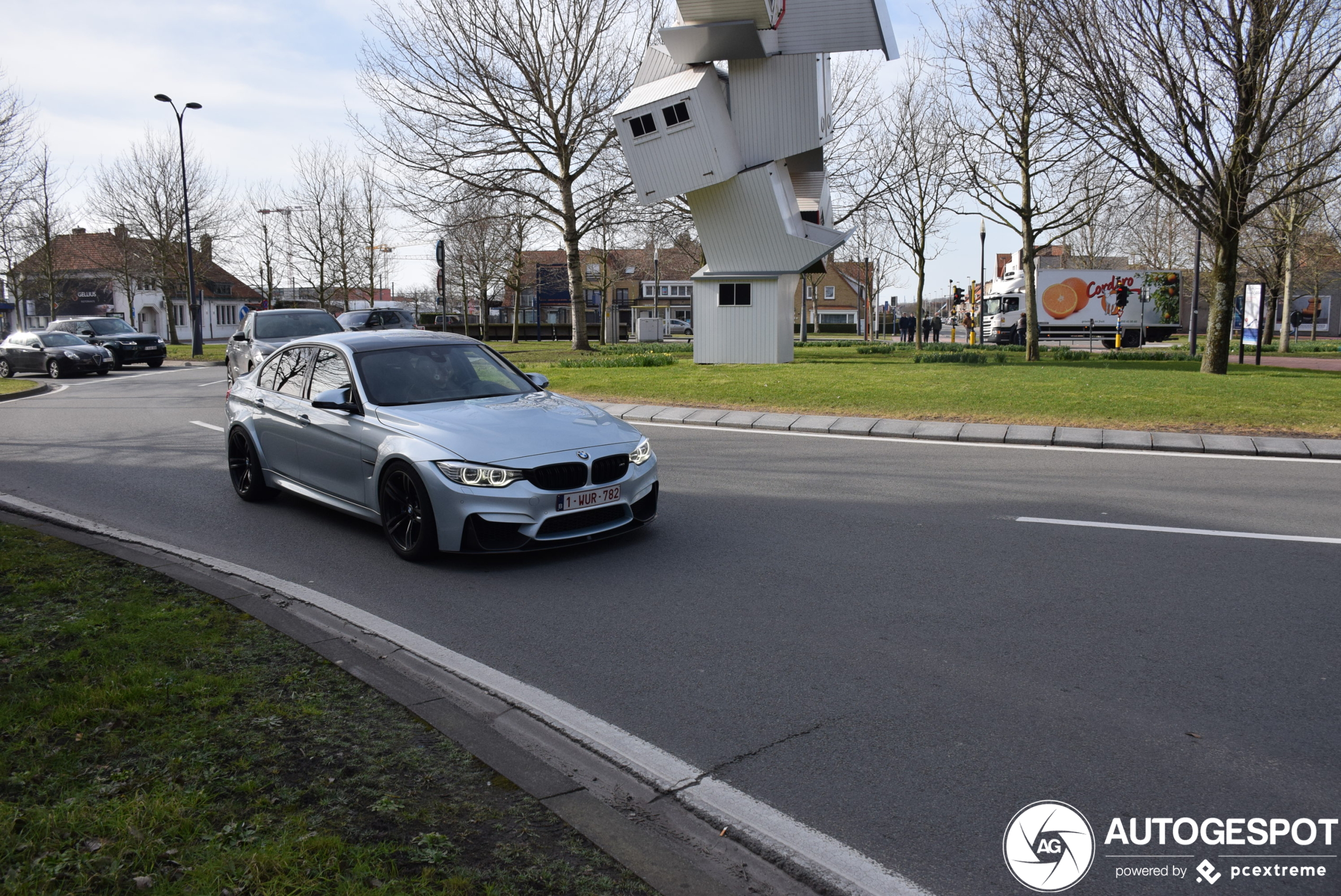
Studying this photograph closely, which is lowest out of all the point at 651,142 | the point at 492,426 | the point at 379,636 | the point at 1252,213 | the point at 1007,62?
the point at 379,636

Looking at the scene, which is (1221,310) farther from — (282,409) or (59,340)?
(59,340)

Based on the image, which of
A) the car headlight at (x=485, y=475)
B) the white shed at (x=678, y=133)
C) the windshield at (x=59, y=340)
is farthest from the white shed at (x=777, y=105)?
the windshield at (x=59, y=340)

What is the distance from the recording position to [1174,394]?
14.1 meters

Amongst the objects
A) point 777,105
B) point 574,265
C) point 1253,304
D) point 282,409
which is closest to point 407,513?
point 282,409

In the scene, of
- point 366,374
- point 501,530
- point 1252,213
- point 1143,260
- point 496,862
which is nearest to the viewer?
point 496,862

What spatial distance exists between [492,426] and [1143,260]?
68.2m

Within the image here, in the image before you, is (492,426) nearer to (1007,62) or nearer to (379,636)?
(379,636)

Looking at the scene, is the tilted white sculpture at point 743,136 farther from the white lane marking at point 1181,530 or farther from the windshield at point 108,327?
the windshield at point 108,327

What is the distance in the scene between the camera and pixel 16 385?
23750 mm

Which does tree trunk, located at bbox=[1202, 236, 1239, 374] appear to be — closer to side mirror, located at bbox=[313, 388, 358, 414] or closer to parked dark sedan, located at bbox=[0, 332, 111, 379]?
side mirror, located at bbox=[313, 388, 358, 414]

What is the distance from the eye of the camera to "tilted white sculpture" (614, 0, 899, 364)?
23484mm

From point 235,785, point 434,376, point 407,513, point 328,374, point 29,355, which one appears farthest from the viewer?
point 29,355

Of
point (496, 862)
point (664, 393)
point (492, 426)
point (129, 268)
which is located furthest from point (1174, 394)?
point (129, 268)

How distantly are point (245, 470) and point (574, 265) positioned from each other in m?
26.5
